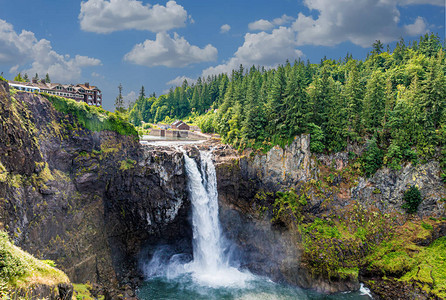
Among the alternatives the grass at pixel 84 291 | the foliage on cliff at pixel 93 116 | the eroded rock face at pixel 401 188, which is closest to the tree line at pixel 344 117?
the eroded rock face at pixel 401 188

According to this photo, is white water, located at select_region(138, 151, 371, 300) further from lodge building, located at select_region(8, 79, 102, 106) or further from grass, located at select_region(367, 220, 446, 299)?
lodge building, located at select_region(8, 79, 102, 106)

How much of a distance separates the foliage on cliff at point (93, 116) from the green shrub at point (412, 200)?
38.0 metres

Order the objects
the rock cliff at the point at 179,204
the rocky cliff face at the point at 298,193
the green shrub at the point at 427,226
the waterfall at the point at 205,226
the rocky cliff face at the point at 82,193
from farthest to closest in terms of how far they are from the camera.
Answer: the rocky cliff face at the point at 298,193 → the green shrub at the point at 427,226 → the waterfall at the point at 205,226 → the rock cliff at the point at 179,204 → the rocky cliff face at the point at 82,193

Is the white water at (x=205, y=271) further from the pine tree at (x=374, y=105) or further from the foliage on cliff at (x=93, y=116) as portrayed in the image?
the pine tree at (x=374, y=105)

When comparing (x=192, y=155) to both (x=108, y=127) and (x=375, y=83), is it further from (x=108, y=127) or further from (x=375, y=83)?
(x=375, y=83)

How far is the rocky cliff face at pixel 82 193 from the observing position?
24.1 m

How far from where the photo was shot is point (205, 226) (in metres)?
38.6

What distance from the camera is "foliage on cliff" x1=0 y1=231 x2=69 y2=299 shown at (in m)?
11.1

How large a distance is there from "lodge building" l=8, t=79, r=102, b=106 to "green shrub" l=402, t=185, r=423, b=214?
60.8 meters

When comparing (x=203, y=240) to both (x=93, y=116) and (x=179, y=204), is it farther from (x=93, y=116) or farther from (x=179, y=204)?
(x=93, y=116)

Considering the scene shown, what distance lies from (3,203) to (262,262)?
95.8ft

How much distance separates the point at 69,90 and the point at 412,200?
65075 millimetres

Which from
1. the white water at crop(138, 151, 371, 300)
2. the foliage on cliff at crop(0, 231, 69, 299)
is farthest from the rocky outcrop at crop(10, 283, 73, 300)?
the white water at crop(138, 151, 371, 300)

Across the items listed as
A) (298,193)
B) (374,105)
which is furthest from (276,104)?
(374,105)
